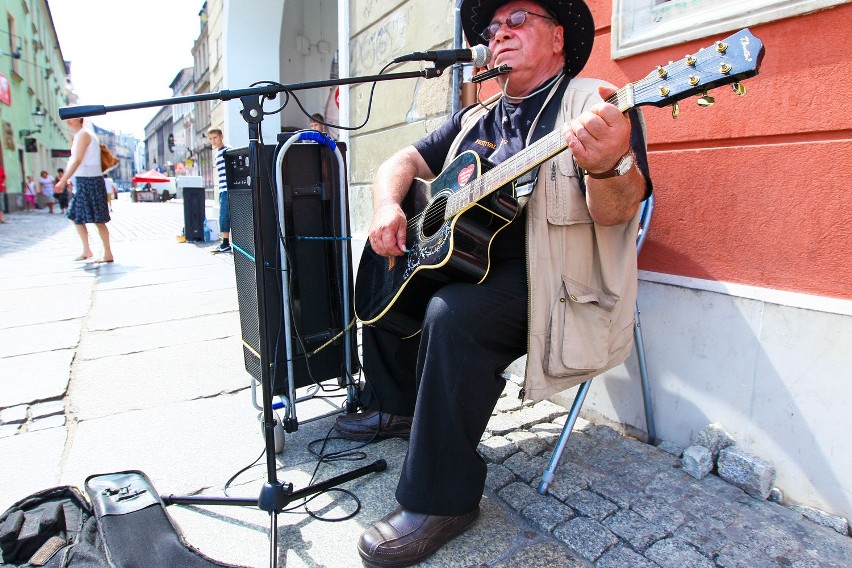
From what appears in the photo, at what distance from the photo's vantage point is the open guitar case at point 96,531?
4.52 feet

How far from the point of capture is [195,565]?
140cm

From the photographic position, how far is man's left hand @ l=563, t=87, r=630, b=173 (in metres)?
1.36

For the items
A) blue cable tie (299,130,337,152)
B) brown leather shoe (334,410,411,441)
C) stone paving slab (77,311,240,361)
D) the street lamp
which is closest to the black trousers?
brown leather shoe (334,410,411,441)

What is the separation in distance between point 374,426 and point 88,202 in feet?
17.1

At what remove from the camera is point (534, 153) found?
1.57m

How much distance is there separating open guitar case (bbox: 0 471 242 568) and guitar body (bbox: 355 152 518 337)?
0.91 m

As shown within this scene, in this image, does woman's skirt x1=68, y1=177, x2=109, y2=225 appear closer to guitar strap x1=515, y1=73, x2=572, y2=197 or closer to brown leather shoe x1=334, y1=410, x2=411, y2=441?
brown leather shoe x1=334, y1=410, x2=411, y2=441

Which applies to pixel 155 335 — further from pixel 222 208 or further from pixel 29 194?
pixel 29 194

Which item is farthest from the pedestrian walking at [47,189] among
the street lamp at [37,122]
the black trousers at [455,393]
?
the black trousers at [455,393]

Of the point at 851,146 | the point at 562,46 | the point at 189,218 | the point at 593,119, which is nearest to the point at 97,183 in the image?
the point at 189,218

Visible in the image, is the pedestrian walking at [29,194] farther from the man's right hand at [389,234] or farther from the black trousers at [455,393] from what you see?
the black trousers at [455,393]

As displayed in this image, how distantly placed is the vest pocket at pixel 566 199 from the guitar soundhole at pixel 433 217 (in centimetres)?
35

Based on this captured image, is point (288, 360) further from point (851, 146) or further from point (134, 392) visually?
point (851, 146)

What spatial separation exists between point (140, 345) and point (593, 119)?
10.5 feet
